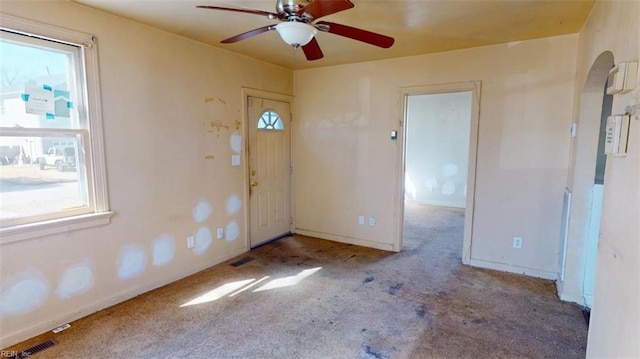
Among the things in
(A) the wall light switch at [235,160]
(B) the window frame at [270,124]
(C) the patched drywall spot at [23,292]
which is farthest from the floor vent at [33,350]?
(B) the window frame at [270,124]

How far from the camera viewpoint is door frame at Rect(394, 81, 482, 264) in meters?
3.60

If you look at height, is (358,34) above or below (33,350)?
above

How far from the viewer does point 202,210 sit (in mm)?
3564

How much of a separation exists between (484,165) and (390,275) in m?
1.57

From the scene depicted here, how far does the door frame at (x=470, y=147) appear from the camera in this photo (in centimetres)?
360

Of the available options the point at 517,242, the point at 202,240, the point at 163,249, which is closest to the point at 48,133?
the point at 163,249

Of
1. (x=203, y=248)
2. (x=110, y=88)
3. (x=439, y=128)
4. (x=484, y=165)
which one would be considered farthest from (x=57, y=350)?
(x=439, y=128)

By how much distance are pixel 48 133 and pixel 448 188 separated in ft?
21.8

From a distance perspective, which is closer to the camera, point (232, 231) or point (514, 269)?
point (514, 269)

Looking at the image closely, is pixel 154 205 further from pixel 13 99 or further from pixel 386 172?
pixel 386 172

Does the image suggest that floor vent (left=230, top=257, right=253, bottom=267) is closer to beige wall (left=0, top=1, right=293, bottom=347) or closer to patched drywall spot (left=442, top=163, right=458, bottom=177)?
beige wall (left=0, top=1, right=293, bottom=347)

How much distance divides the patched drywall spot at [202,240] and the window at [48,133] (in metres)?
0.97

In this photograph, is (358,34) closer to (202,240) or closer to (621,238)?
(621,238)

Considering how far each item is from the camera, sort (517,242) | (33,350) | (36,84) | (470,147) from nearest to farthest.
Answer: (33,350) → (36,84) → (517,242) → (470,147)
